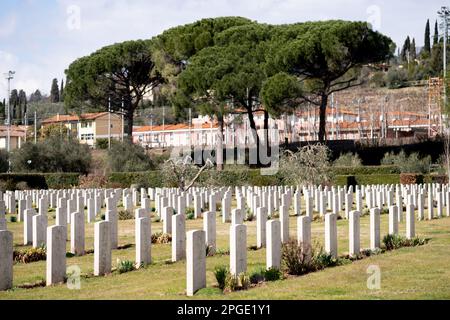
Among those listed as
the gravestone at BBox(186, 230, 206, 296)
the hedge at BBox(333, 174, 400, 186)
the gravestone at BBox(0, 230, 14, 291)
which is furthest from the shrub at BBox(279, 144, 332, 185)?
the gravestone at BBox(0, 230, 14, 291)

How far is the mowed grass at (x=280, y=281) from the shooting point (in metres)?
9.30

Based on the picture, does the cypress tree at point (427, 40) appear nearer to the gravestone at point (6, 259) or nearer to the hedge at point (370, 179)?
the hedge at point (370, 179)

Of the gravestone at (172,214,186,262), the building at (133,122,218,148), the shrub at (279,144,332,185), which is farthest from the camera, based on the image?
the building at (133,122,218,148)

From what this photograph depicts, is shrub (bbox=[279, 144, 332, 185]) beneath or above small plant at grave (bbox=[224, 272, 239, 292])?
above

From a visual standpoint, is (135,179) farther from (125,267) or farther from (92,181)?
(125,267)

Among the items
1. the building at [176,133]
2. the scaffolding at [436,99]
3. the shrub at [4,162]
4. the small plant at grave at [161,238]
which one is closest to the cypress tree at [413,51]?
the scaffolding at [436,99]

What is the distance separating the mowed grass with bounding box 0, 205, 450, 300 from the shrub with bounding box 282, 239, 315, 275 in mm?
274

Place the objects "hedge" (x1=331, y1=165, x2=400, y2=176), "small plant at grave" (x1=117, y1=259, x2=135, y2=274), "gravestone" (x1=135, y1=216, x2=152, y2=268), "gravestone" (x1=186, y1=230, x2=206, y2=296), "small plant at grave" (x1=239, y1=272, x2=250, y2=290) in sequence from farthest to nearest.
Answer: "hedge" (x1=331, y1=165, x2=400, y2=176), "gravestone" (x1=135, y1=216, x2=152, y2=268), "small plant at grave" (x1=117, y1=259, x2=135, y2=274), "small plant at grave" (x1=239, y1=272, x2=250, y2=290), "gravestone" (x1=186, y1=230, x2=206, y2=296)

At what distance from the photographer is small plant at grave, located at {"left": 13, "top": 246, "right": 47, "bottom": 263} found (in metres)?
13.8

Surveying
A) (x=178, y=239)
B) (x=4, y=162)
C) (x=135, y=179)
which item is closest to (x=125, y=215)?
(x=178, y=239)

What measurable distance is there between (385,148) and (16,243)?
37576 mm

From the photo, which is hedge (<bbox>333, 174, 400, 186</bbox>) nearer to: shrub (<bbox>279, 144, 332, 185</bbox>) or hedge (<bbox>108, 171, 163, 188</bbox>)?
shrub (<bbox>279, 144, 332, 185</bbox>)
